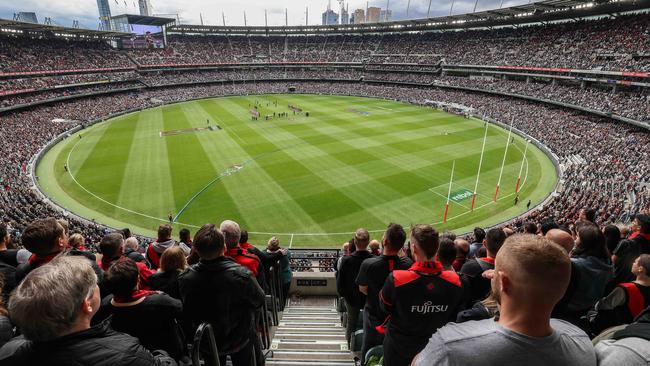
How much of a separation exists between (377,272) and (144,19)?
369ft

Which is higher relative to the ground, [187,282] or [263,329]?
[187,282]

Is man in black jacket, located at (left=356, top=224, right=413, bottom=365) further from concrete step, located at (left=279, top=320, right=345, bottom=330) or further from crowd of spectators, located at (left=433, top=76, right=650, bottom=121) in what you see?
crowd of spectators, located at (left=433, top=76, right=650, bottom=121)

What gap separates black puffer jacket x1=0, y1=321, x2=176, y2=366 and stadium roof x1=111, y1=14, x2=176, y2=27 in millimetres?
111085

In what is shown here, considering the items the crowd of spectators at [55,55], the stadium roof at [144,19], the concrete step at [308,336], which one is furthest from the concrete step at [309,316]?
the stadium roof at [144,19]

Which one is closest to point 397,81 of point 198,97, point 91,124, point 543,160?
point 198,97

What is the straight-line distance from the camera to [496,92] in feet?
214

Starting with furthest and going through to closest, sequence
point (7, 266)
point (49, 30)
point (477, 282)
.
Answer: point (49, 30) < point (7, 266) < point (477, 282)

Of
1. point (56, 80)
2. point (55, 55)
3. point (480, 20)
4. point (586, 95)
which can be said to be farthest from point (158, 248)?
point (55, 55)

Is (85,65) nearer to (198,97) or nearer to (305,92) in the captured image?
(198,97)

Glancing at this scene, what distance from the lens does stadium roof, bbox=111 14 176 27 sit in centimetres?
9288

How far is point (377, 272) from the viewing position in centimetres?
522

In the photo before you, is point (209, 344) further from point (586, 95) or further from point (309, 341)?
point (586, 95)

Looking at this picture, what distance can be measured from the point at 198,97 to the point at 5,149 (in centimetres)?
4725

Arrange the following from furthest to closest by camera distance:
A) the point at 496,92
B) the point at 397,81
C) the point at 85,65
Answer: the point at 397,81 < the point at 85,65 < the point at 496,92
